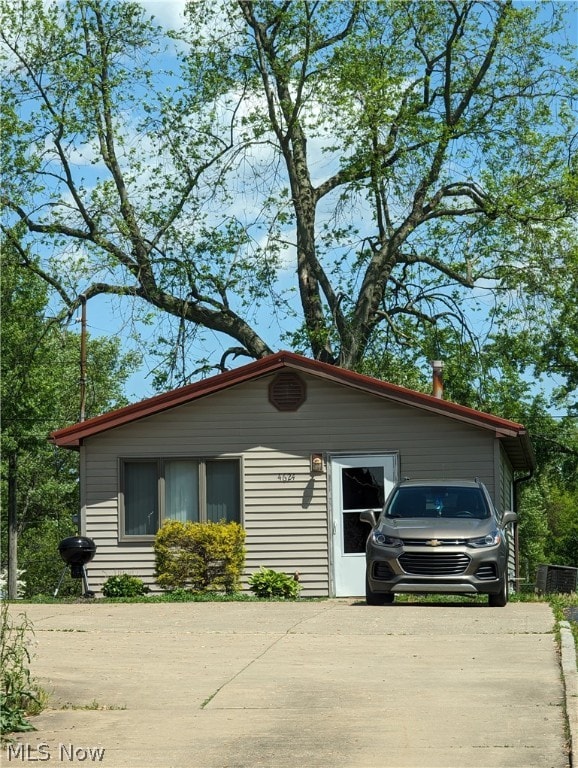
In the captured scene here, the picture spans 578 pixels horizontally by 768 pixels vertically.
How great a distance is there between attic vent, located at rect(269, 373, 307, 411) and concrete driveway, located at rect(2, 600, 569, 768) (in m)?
7.36

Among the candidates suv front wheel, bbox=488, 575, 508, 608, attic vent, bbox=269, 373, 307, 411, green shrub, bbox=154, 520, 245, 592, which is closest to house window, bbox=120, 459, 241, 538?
green shrub, bbox=154, 520, 245, 592

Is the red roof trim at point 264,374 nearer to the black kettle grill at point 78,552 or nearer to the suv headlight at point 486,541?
the black kettle grill at point 78,552

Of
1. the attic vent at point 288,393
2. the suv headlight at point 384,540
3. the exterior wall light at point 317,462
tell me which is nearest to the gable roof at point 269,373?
the attic vent at point 288,393

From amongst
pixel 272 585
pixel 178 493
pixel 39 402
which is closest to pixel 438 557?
pixel 272 585

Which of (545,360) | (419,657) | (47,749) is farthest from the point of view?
(545,360)

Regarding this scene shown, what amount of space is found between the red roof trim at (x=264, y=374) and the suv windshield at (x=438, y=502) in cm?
317

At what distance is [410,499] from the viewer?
17344mm

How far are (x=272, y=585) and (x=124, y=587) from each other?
2653 millimetres

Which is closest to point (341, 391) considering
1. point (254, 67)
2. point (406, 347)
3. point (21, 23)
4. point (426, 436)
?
point (426, 436)

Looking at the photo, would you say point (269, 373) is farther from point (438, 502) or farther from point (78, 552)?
point (438, 502)

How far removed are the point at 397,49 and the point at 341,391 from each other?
43.9ft

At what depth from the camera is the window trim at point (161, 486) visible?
21406 millimetres

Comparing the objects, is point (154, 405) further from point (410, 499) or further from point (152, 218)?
point (152, 218)

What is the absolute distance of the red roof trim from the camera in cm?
2058
